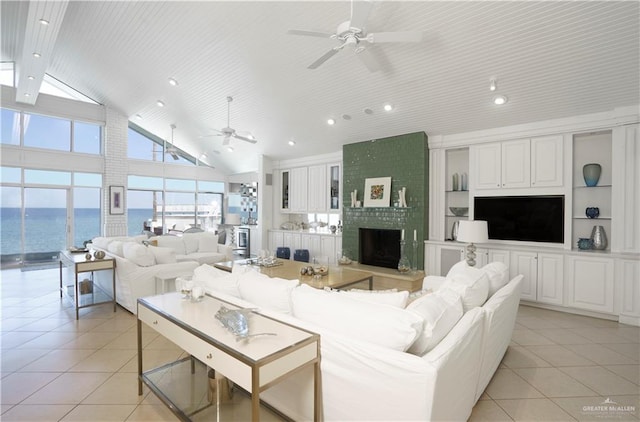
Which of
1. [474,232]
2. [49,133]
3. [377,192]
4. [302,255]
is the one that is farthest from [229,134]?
[49,133]

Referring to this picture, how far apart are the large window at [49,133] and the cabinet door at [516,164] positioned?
930 cm

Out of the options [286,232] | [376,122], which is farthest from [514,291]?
[286,232]

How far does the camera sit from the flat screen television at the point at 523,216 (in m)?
4.53

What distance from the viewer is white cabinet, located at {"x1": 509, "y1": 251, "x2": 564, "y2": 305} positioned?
4.34 m

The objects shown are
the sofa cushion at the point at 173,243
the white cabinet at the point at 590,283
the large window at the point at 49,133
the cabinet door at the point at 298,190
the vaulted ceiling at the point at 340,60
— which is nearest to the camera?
the vaulted ceiling at the point at 340,60

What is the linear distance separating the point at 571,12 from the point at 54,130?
9870mm

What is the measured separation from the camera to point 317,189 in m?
7.68

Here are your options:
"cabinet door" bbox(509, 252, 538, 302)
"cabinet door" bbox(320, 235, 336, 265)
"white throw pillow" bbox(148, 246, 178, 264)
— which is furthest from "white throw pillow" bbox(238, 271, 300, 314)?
"cabinet door" bbox(320, 235, 336, 265)

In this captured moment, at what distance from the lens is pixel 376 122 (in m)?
5.73

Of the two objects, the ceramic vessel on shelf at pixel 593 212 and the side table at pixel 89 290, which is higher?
the ceramic vessel on shelf at pixel 593 212

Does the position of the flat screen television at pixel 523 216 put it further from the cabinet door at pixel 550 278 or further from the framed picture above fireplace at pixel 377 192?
the framed picture above fireplace at pixel 377 192

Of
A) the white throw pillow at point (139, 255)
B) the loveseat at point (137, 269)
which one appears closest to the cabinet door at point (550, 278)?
the loveseat at point (137, 269)

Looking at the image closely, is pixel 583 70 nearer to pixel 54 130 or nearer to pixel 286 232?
pixel 286 232

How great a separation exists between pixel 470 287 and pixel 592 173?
357cm
